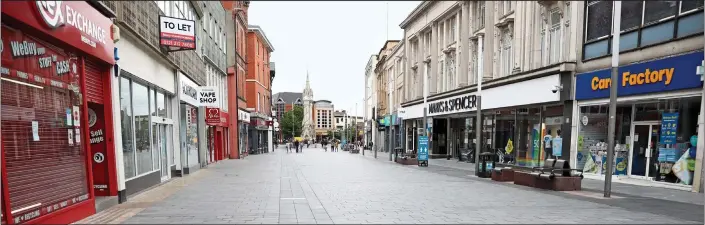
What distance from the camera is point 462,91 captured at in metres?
18.0

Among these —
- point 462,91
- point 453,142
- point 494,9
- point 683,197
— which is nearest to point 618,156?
point 683,197

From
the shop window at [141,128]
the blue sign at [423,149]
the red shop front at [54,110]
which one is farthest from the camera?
the blue sign at [423,149]

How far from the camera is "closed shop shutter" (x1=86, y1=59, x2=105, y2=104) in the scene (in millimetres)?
7066

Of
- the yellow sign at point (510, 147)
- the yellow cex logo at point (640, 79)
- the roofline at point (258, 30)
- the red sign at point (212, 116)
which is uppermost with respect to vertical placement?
the roofline at point (258, 30)

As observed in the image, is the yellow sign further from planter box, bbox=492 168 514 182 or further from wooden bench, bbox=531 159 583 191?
wooden bench, bbox=531 159 583 191

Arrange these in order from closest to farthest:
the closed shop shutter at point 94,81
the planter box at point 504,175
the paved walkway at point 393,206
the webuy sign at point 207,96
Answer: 1. the paved walkway at point 393,206
2. the closed shop shutter at point 94,81
3. the planter box at point 504,175
4. the webuy sign at point 207,96

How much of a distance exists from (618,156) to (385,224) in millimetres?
10310

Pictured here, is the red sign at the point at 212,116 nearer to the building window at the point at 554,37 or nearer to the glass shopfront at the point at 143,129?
the glass shopfront at the point at 143,129

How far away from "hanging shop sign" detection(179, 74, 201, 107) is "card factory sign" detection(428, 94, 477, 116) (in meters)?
11.6

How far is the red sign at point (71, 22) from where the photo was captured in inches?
192

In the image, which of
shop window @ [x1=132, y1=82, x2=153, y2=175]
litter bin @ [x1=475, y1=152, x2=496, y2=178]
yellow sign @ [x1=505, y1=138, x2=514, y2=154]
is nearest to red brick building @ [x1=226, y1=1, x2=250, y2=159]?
shop window @ [x1=132, y1=82, x2=153, y2=175]

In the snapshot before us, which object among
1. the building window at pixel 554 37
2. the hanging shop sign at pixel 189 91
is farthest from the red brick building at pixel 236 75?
the building window at pixel 554 37

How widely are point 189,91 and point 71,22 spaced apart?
9249 mm

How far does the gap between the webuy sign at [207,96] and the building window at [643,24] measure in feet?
43.5
